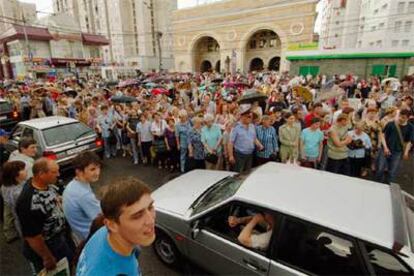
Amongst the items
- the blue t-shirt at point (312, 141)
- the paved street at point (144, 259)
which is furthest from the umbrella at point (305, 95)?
the blue t-shirt at point (312, 141)

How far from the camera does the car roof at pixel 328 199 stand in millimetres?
2006

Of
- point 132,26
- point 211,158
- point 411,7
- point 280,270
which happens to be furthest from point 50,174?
point 132,26

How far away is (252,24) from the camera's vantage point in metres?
47.6

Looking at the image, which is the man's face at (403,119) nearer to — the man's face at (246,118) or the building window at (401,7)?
the man's face at (246,118)

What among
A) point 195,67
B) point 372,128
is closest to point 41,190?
point 372,128

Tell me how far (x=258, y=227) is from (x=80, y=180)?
2054 mm

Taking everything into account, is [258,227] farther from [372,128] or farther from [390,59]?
[390,59]

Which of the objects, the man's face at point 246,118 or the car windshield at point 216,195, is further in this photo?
the man's face at point 246,118

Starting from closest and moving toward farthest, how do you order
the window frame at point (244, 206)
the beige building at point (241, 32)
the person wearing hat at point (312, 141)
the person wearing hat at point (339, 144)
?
the window frame at point (244, 206) < the person wearing hat at point (339, 144) < the person wearing hat at point (312, 141) < the beige building at point (241, 32)

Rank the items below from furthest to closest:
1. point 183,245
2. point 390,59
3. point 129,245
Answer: point 390,59 < point 183,245 < point 129,245

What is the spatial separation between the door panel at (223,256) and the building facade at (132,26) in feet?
229

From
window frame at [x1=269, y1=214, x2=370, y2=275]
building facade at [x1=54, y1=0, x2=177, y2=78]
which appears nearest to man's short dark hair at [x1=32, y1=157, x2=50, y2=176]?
window frame at [x1=269, y1=214, x2=370, y2=275]

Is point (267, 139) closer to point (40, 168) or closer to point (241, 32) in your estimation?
point (40, 168)

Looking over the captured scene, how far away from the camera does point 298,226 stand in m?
2.18
